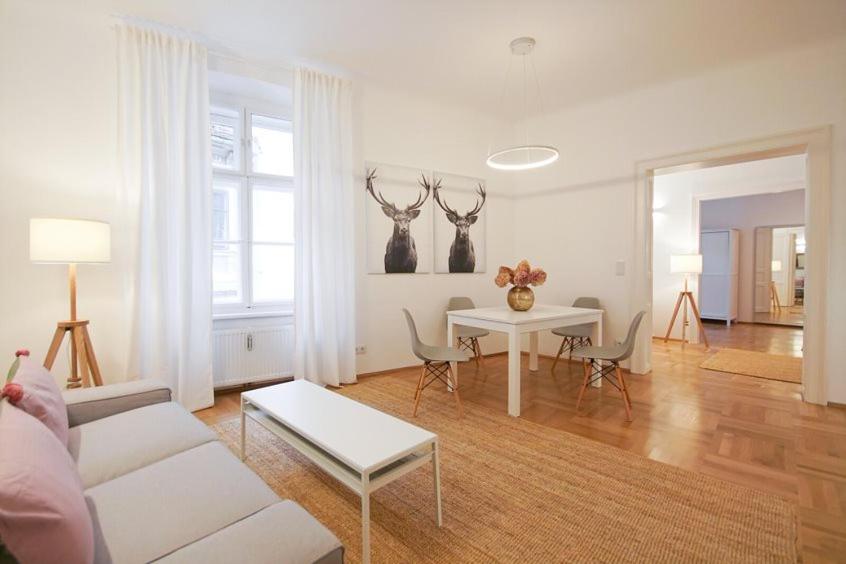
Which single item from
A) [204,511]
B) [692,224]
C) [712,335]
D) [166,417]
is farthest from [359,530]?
[712,335]

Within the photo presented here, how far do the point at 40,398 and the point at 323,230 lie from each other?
104 inches

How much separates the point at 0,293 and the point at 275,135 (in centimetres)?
256

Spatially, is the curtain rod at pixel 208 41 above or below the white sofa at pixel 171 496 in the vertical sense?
above

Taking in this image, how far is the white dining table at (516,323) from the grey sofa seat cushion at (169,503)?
215cm

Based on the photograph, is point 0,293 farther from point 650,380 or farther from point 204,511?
point 650,380

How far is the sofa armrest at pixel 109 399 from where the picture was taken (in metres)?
1.93

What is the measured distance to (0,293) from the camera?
273 centimetres

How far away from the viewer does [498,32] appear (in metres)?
3.20

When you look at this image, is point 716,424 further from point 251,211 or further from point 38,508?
point 251,211

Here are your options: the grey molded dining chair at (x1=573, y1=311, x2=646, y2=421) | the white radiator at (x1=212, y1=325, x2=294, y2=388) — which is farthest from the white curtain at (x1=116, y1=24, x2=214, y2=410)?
the grey molded dining chair at (x1=573, y1=311, x2=646, y2=421)

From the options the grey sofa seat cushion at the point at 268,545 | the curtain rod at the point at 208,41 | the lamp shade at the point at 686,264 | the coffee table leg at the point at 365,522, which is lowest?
the coffee table leg at the point at 365,522

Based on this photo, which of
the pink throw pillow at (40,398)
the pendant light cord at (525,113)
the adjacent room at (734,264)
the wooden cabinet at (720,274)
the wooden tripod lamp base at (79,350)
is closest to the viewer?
the pink throw pillow at (40,398)

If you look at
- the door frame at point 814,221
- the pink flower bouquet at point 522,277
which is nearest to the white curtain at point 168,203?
the pink flower bouquet at point 522,277

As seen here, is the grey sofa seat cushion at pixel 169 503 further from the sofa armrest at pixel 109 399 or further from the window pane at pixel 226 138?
the window pane at pixel 226 138
